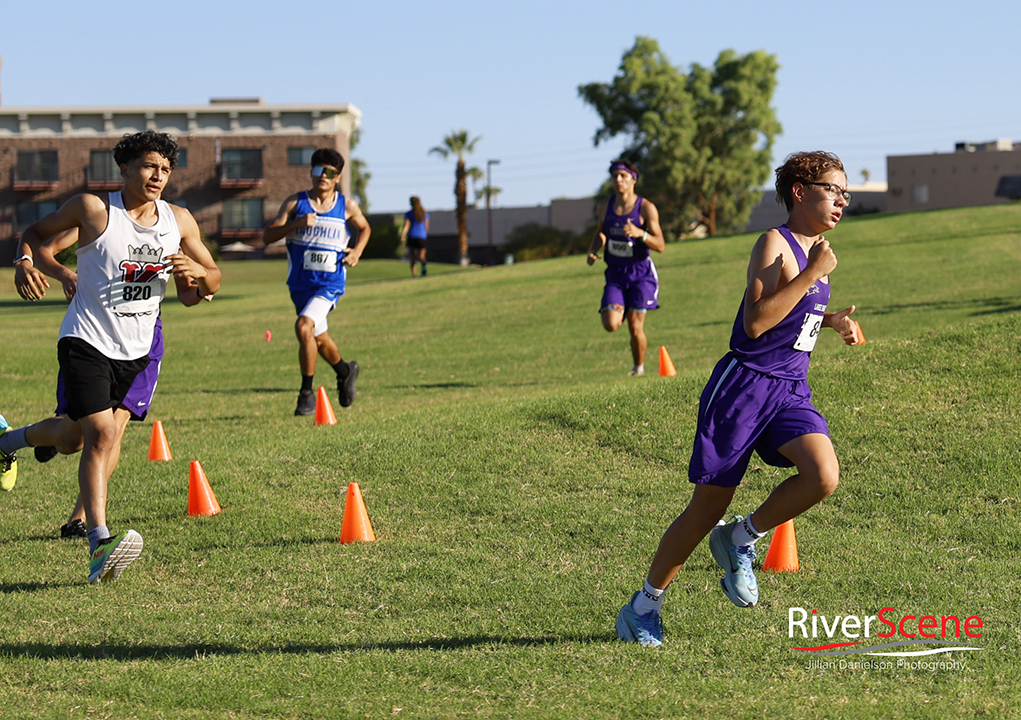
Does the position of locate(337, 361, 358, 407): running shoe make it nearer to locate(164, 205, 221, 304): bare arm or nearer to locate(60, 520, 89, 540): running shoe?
locate(60, 520, 89, 540): running shoe

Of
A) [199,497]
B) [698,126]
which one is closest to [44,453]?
[199,497]

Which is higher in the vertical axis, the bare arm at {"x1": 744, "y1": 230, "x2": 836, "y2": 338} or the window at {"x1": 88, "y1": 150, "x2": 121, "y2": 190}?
the window at {"x1": 88, "y1": 150, "x2": 121, "y2": 190}

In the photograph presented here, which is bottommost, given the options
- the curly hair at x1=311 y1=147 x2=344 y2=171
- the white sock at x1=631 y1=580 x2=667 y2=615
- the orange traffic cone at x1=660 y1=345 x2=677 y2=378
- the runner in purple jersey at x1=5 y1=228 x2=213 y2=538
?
the white sock at x1=631 y1=580 x2=667 y2=615

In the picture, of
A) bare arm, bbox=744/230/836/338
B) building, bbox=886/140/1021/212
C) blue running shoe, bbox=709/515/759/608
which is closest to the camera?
bare arm, bbox=744/230/836/338

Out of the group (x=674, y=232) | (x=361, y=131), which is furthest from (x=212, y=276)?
(x=361, y=131)

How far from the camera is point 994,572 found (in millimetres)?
5398

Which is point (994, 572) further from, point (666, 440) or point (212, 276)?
point (212, 276)

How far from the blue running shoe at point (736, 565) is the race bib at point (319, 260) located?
23.1 ft

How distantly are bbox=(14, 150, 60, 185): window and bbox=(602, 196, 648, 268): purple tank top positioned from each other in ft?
200

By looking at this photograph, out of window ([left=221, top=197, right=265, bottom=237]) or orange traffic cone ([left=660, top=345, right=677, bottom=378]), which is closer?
orange traffic cone ([left=660, top=345, right=677, bottom=378])

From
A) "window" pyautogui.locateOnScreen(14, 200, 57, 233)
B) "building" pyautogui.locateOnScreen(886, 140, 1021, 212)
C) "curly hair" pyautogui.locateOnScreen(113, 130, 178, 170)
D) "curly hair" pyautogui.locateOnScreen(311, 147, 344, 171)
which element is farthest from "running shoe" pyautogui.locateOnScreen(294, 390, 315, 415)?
"building" pyautogui.locateOnScreen(886, 140, 1021, 212)

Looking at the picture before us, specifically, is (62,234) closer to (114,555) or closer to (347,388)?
(114,555)

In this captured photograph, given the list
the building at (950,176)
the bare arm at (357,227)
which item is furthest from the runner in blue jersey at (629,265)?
the building at (950,176)

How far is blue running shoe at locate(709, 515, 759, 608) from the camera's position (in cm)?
464
